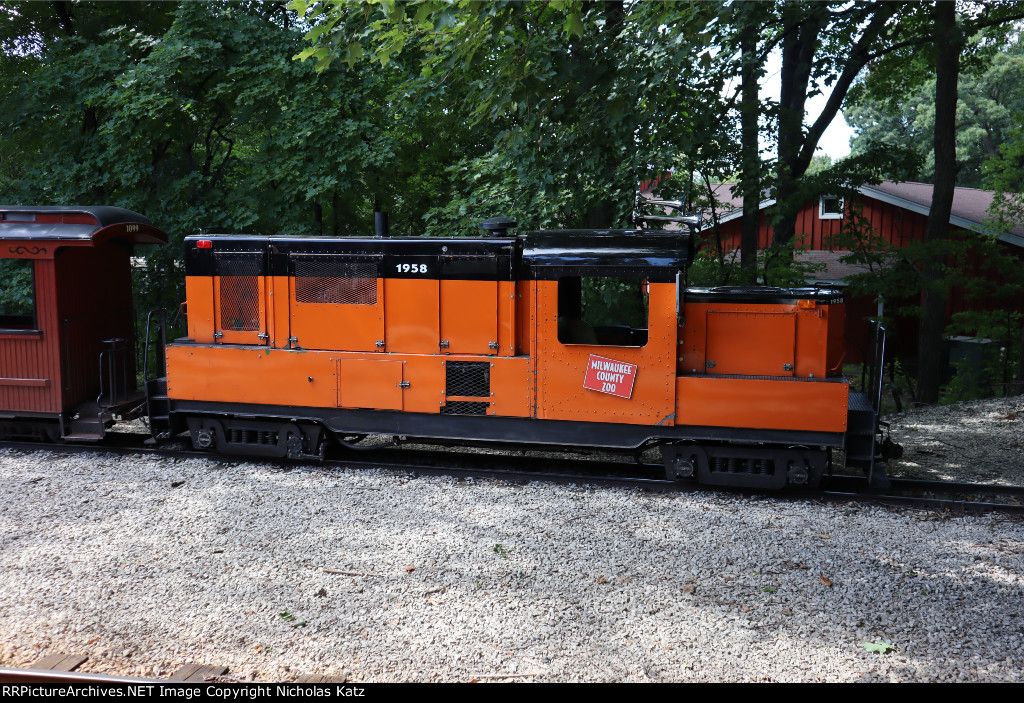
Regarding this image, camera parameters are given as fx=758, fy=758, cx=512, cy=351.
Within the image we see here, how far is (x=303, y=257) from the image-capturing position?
906 centimetres

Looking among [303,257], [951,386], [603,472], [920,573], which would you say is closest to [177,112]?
[303,257]

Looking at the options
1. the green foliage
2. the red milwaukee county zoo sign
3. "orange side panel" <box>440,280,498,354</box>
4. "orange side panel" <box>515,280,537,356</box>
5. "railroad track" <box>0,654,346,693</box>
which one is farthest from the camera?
the green foliage


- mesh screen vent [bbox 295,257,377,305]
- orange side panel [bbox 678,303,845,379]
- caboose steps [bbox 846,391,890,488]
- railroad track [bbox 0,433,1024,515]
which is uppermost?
mesh screen vent [bbox 295,257,377,305]

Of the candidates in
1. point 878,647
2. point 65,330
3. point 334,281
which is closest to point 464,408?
point 334,281

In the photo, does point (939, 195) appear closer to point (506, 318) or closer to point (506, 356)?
point (506, 318)

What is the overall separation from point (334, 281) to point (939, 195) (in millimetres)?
12368

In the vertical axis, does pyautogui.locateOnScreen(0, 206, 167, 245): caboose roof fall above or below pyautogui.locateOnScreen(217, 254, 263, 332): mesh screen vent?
above

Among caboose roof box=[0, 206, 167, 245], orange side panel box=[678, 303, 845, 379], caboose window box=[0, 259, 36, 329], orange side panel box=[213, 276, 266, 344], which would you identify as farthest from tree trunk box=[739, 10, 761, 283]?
caboose window box=[0, 259, 36, 329]

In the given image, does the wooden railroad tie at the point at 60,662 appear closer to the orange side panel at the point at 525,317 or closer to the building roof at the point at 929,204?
the orange side panel at the point at 525,317

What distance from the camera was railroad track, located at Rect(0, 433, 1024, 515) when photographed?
7.92 m

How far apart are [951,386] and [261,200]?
14892 mm

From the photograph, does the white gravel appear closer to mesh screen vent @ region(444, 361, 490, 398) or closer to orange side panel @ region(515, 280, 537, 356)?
mesh screen vent @ region(444, 361, 490, 398)

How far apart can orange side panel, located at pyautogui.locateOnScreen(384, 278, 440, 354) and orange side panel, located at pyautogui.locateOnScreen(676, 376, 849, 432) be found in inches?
112

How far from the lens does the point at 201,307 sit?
942cm
